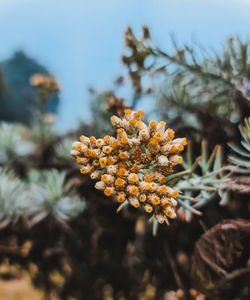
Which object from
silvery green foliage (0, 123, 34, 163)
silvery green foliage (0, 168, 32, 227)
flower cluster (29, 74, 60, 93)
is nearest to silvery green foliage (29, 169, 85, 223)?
silvery green foliage (0, 168, 32, 227)

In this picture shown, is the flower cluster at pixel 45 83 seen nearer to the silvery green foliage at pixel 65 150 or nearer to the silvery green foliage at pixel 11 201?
the silvery green foliage at pixel 65 150

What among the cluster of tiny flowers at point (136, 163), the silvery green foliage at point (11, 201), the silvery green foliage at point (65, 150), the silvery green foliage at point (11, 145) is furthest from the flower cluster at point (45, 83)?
the cluster of tiny flowers at point (136, 163)

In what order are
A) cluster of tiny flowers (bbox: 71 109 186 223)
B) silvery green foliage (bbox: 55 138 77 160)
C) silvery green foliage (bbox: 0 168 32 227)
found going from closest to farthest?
cluster of tiny flowers (bbox: 71 109 186 223)
silvery green foliage (bbox: 0 168 32 227)
silvery green foliage (bbox: 55 138 77 160)

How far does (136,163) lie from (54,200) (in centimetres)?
37

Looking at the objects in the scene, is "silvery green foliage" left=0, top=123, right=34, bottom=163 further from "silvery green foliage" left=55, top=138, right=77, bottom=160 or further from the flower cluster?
the flower cluster

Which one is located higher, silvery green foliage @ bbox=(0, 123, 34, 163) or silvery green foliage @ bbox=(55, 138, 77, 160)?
silvery green foliage @ bbox=(0, 123, 34, 163)

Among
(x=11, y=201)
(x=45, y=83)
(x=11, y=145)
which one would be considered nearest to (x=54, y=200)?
(x=11, y=201)

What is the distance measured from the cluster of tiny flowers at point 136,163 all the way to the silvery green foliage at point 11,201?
1.15 feet

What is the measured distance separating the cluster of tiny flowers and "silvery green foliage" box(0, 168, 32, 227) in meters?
0.35

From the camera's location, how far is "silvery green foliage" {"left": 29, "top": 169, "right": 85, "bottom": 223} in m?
0.60

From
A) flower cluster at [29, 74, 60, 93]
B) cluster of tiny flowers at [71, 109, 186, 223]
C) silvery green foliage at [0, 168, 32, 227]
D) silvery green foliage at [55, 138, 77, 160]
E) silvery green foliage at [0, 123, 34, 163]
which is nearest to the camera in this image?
cluster of tiny flowers at [71, 109, 186, 223]

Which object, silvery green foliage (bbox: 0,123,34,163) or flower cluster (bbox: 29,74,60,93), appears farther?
flower cluster (bbox: 29,74,60,93)

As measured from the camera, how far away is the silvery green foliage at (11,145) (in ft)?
2.72

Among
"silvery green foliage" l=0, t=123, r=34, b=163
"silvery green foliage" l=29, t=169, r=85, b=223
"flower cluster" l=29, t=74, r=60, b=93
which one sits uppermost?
"flower cluster" l=29, t=74, r=60, b=93
